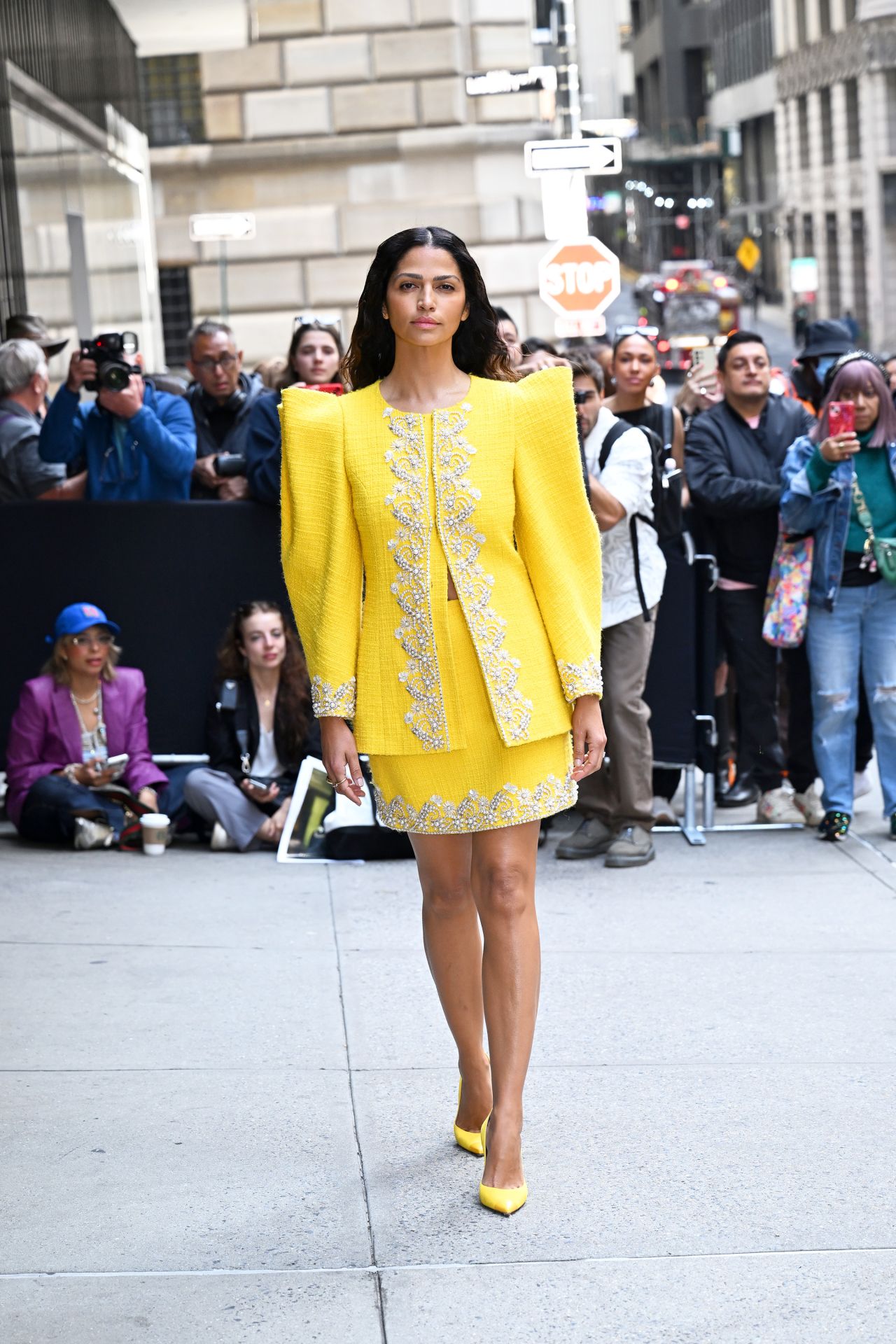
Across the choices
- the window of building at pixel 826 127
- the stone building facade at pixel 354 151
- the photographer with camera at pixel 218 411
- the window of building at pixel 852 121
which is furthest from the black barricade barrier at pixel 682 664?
the window of building at pixel 826 127

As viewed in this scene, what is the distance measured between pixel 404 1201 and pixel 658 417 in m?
5.02

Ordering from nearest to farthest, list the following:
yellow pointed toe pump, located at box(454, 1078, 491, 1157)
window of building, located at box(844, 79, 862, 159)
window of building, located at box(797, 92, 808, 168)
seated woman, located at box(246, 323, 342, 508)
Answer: yellow pointed toe pump, located at box(454, 1078, 491, 1157), seated woman, located at box(246, 323, 342, 508), window of building, located at box(844, 79, 862, 159), window of building, located at box(797, 92, 808, 168)

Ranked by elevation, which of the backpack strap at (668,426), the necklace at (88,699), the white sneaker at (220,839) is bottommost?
the white sneaker at (220,839)

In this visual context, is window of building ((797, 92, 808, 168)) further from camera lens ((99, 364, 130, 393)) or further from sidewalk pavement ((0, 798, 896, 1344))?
sidewalk pavement ((0, 798, 896, 1344))

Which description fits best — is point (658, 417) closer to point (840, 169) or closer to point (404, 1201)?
point (404, 1201)

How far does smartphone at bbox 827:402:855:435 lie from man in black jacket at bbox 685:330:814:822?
612 mm

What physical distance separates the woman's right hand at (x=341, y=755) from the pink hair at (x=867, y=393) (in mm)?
4127

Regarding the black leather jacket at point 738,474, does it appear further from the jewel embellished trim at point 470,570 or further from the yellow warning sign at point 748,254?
the yellow warning sign at point 748,254

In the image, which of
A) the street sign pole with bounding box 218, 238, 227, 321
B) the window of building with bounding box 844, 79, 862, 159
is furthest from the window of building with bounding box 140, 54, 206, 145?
the window of building with bounding box 844, 79, 862, 159

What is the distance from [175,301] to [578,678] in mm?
18198

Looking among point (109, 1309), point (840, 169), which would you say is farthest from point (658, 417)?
point (840, 169)

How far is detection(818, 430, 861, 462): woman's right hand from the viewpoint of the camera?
25.1 feet

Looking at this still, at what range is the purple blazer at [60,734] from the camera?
26.7 feet

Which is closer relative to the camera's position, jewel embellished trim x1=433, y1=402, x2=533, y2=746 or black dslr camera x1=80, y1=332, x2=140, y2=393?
jewel embellished trim x1=433, y1=402, x2=533, y2=746
